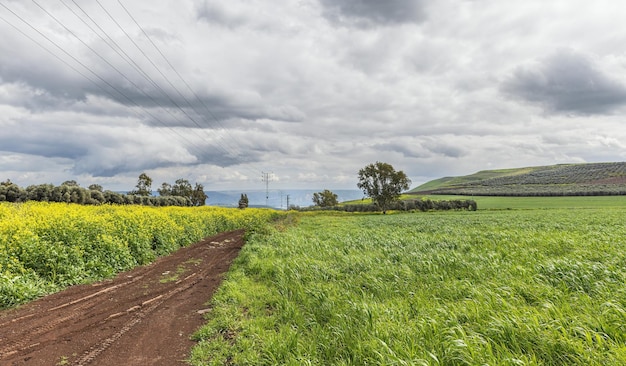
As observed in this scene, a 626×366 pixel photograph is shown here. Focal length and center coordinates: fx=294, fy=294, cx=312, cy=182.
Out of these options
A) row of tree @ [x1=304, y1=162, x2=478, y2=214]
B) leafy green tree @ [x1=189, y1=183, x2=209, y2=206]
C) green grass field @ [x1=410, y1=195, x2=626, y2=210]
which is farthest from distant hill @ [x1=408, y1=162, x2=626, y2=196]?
leafy green tree @ [x1=189, y1=183, x2=209, y2=206]

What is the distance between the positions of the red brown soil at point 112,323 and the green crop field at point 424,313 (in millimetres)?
823

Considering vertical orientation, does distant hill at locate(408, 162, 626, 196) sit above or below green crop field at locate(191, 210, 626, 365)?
above

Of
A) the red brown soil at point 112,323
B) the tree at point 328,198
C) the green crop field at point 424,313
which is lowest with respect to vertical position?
the red brown soil at point 112,323

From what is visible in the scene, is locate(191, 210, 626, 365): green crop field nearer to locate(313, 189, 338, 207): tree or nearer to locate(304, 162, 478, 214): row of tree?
locate(304, 162, 478, 214): row of tree

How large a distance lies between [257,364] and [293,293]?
3766 mm

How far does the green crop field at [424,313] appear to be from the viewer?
4.75 meters

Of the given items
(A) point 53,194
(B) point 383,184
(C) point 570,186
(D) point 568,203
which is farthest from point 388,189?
(C) point 570,186

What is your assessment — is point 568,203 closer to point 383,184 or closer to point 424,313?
point 383,184

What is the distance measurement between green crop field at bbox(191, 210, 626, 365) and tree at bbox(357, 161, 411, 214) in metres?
75.1

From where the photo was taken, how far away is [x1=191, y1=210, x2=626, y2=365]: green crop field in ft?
15.6

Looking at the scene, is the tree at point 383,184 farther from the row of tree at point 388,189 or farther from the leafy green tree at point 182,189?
the leafy green tree at point 182,189

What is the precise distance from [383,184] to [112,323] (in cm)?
8417

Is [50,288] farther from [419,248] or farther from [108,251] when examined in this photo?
[419,248]

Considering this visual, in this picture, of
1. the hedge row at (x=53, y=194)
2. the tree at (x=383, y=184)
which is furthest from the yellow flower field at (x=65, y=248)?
the tree at (x=383, y=184)
